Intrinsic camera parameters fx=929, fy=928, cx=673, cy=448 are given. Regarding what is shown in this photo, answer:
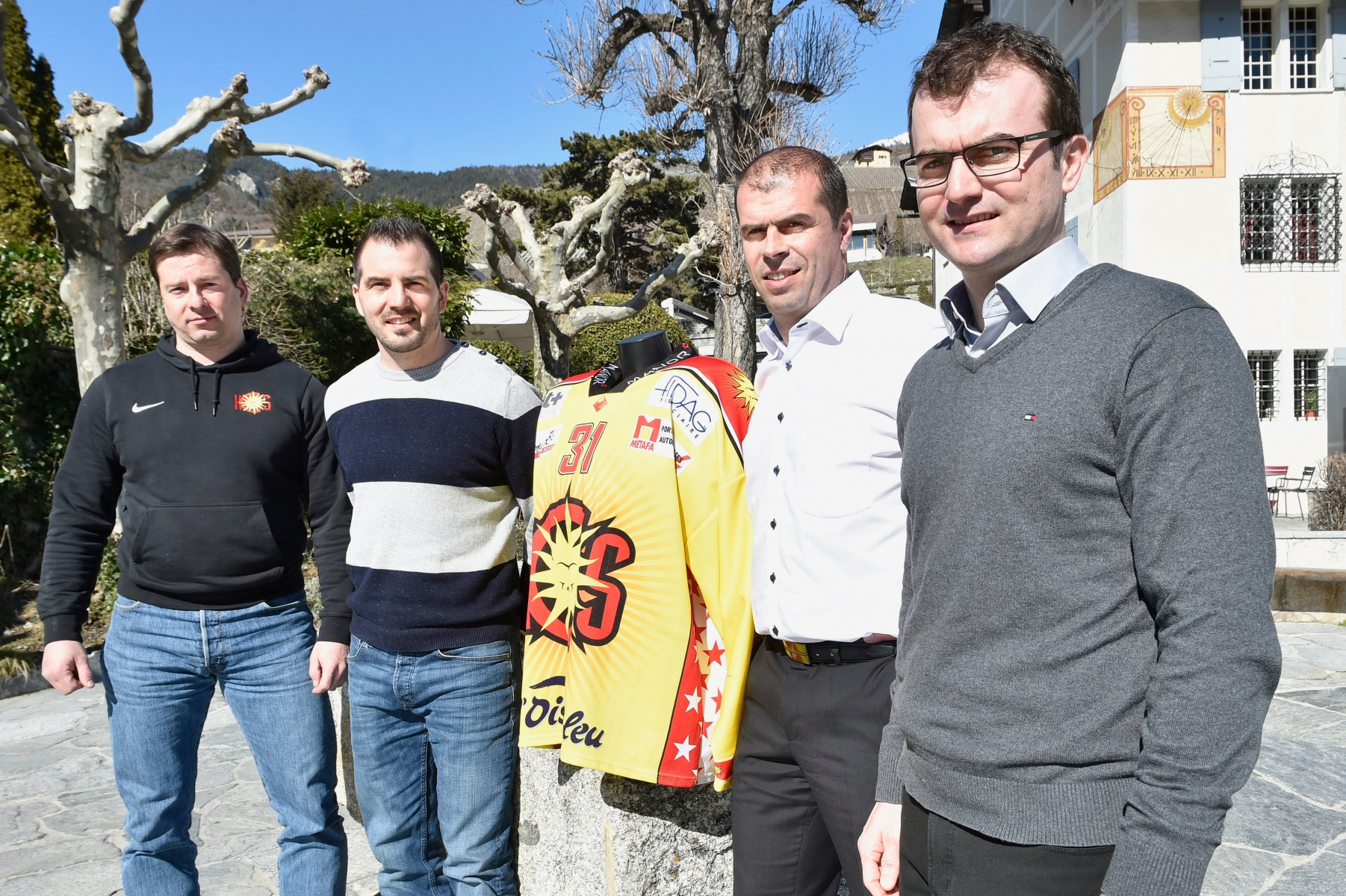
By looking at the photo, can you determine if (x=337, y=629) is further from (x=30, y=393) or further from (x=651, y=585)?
(x=30, y=393)

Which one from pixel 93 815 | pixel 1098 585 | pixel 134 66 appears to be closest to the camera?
pixel 1098 585

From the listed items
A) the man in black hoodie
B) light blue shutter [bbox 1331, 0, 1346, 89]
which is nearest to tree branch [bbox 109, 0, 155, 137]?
the man in black hoodie

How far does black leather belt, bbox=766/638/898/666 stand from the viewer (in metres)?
1.91

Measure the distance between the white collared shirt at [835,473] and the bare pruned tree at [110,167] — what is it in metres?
6.19

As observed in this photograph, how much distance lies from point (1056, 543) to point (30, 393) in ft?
30.8

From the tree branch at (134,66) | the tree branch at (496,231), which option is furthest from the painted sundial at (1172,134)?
the tree branch at (134,66)

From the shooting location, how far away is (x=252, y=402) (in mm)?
2654

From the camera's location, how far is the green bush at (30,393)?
8.04 meters

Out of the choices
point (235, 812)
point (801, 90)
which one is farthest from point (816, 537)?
point (801, 90)

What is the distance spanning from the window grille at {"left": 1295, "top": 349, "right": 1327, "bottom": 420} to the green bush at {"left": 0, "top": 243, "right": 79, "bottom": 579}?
54.1 ft

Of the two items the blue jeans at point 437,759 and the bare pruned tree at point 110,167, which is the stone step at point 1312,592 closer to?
the blue jeans at point 437,759

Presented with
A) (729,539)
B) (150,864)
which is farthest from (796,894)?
(150,864)

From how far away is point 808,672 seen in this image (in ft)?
6.43

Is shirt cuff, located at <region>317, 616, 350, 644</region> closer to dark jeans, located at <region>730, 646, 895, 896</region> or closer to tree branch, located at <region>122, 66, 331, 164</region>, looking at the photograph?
dark jeans, located at <region>730, 646, 895, 896</region>
